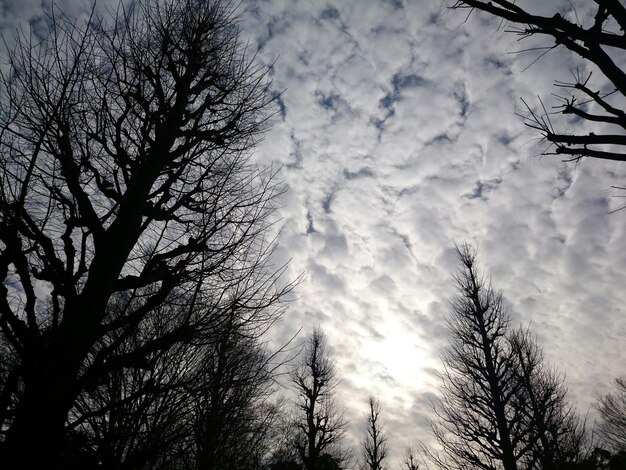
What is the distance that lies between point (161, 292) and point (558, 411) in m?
15.3

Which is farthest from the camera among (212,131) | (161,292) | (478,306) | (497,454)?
(478,306)

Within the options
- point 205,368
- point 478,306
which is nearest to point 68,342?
point 205,368

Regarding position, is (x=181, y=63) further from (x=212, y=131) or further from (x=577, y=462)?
(x=577, y=462)

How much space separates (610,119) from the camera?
2213 mm

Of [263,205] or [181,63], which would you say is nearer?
[263,205]

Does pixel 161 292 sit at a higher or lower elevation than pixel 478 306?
lower

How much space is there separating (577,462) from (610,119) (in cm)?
1285

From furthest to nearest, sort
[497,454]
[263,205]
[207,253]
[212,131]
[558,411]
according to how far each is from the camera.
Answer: [558,411]
[497,454]
[212,131]
[263,205]
[207,253]

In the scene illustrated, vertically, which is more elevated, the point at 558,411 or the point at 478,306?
the point at 478,306

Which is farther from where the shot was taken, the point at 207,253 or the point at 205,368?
the point at 207,253

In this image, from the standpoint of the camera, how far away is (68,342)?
232 centimetres

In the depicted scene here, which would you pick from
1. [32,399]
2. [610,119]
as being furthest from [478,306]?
[32,399]

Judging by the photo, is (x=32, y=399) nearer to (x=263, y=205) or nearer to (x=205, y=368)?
(x=205, y=368)

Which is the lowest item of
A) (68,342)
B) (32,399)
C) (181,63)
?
(32,399)
